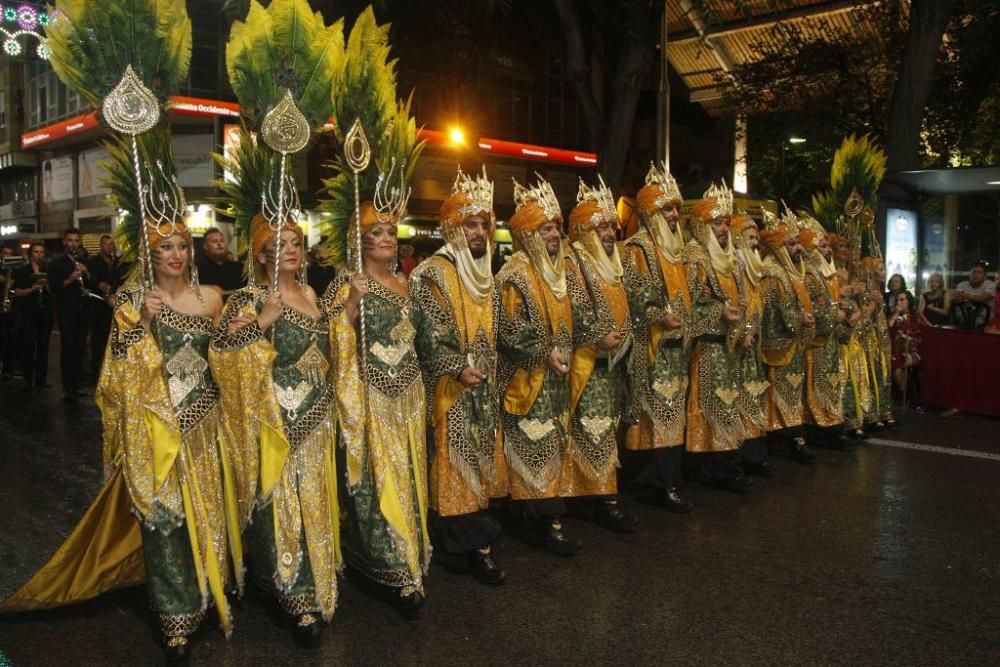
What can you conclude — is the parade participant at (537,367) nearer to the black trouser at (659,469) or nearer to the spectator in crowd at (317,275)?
the black trouser at (659,469)

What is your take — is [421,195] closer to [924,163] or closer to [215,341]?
[924,163]

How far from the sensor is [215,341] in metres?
3.74

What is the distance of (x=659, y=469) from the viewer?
5.83 m

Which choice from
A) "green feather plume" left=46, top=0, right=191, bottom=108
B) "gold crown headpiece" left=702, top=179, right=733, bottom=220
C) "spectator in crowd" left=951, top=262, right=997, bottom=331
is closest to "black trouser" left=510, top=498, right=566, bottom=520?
"gold crown headpiece" left=702, top=179, right=733, bottom=220

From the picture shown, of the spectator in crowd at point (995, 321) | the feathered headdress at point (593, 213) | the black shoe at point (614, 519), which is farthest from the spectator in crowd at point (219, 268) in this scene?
the spectator in crowd at point (995, 321)

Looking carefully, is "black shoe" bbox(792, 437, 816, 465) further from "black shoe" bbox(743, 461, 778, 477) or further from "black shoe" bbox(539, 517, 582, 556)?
"black shoe" bbox(539, 517, 582, 556)

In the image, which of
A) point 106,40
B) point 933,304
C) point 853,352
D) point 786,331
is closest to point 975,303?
point 933,304

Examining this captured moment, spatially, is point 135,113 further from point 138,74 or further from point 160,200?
point 160,200

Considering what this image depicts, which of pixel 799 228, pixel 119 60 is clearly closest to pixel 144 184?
pixel 119 60

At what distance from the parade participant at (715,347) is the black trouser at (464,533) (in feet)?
7.03

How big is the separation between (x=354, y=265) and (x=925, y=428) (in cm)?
698

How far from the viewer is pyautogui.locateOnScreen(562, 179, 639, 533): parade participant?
17.2 feet

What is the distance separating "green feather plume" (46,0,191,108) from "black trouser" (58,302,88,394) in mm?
7273

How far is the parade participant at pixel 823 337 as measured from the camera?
24.2ft
